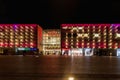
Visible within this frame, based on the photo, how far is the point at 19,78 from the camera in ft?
59.6

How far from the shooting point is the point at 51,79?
17.8 meters

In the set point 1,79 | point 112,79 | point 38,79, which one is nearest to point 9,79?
point 1,79

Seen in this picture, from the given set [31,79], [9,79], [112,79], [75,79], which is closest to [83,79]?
[75,79]

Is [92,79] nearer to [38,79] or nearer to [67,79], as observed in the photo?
[67,79]

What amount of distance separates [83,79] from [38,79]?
253cm

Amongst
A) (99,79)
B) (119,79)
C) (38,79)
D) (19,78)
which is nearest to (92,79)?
(99,79)

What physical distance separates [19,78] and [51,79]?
1895 mm

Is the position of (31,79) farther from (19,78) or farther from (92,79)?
(92,79)

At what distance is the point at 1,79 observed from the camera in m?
17.4

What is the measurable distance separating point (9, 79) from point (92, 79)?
466 cm

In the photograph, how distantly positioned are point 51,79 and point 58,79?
0.40m

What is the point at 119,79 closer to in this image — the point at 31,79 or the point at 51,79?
the point at 51,79

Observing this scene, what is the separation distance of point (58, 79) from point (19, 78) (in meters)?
2.30

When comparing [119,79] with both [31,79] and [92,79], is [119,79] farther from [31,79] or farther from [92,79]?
[31,79]
